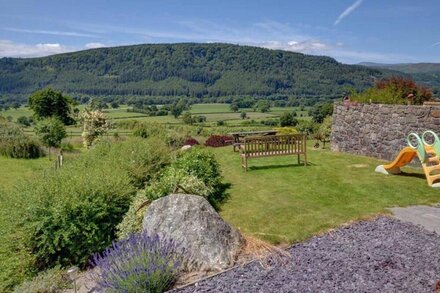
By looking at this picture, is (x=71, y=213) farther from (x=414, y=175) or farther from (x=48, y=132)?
Result: (x=48, y=132)

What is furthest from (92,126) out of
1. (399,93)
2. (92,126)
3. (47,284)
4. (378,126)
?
(47,284)

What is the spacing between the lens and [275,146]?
39.4 feet

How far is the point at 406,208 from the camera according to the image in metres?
7.72

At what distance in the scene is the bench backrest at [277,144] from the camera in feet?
38.8

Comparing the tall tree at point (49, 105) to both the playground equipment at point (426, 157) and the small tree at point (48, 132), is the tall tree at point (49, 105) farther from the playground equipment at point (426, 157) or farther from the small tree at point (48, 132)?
the playground equipment at point (426, 157)

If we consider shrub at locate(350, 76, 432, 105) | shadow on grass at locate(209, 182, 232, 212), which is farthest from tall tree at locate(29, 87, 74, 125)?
shrub at locate(350, 76, 432, 105)

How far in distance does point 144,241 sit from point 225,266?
4.13ft

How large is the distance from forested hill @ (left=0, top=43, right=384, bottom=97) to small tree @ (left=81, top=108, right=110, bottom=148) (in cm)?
10886

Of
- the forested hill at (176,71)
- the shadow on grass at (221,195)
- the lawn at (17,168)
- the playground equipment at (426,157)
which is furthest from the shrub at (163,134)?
the forested hill at (176,71)

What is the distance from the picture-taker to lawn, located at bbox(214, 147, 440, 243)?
23.0 ft

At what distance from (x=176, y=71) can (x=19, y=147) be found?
135713mm

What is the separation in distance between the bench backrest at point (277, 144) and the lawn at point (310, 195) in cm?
55

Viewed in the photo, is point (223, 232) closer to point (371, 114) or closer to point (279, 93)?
point (371, 114)

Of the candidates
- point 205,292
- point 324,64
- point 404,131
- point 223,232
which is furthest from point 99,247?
point 324,64
